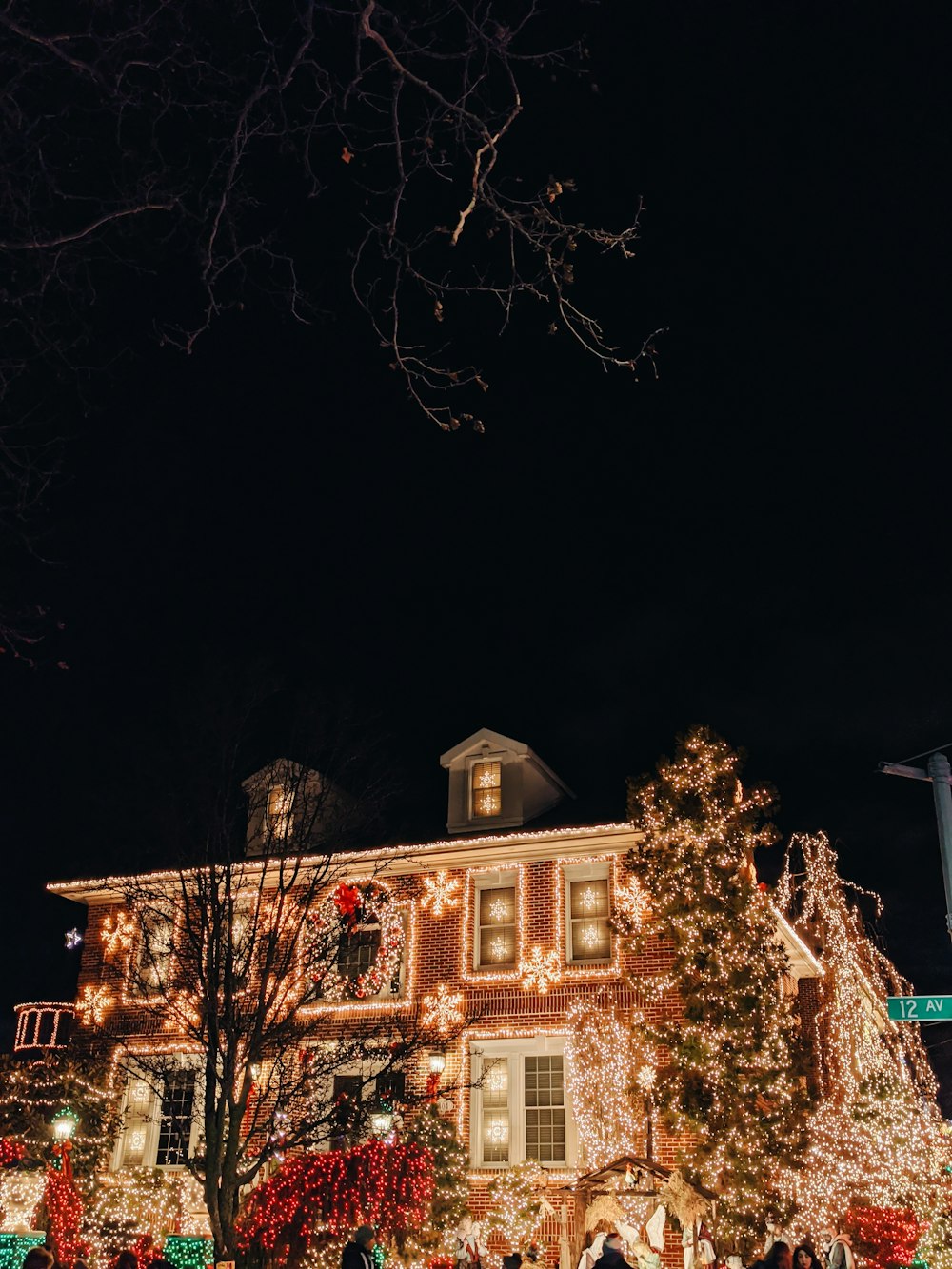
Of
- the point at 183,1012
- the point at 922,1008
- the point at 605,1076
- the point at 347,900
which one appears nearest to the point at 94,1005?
the point at 183,1012

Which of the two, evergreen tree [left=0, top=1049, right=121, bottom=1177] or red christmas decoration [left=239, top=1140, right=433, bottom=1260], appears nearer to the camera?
red christmas decoration [left=239, top=1140, right=433, bottom=1260]

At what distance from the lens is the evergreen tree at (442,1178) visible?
17250mm

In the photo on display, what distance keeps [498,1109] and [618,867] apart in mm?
4994

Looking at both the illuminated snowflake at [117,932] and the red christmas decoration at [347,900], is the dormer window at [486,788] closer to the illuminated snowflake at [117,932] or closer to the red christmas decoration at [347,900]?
the red christmas decoration at [347,900]

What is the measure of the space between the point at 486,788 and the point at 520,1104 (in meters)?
6.21

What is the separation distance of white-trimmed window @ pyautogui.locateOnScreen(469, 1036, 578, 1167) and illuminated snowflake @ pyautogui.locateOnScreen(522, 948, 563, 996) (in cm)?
92

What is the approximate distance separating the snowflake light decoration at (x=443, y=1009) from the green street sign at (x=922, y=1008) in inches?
392

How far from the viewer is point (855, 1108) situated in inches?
868

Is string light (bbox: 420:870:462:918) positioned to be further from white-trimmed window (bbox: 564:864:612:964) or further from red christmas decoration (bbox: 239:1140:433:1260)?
red christmas decoration (bbox: 239:1140:433:1260)

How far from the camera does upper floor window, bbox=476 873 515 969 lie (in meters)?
21.3

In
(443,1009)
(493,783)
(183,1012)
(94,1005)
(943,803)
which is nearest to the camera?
(943,803)

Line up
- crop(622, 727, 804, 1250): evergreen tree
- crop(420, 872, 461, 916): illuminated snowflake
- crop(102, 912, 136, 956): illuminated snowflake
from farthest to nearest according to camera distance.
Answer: crop(102, 912, 136, 956): illuminated snowflake → crop(420, 872, 461, 916): illuminated snowflake → crop(622, 727, 804, 1250): evergreen tree

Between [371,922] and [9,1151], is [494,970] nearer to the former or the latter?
[371,922]

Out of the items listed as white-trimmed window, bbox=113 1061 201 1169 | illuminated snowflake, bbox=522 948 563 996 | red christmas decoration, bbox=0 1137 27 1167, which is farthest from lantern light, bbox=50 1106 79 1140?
illuminated snowflake, bbox=522 948 563 996
